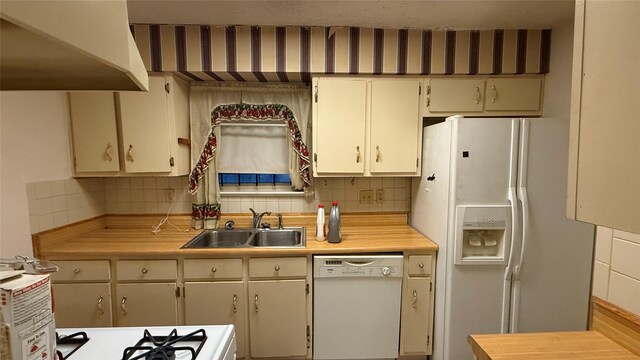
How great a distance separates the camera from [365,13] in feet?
5.75

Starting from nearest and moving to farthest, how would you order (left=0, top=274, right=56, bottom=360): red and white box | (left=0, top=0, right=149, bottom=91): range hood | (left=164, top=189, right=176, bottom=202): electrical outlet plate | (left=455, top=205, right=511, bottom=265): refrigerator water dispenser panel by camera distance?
1. (left=0, top=0, right=149, bottom=91): range hood
2. (left=0, top=274, right=56, bottom=360): red and white box
3. (left=455, top=205, right=511, bottom=265): refrigerator water dispenser panel
4. (left=164, top=189, right=176, bottom=202): electrical outlet plate

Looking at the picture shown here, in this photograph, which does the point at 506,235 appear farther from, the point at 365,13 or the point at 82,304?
the point at 82,304

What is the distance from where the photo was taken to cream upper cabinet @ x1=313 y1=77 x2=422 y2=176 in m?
2.00

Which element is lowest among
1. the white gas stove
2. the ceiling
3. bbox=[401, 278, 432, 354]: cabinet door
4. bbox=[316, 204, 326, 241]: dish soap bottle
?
bbox=[401, 278, 432, 354]: cabinet door

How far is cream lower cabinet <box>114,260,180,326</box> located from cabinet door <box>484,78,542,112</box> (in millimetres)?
2479

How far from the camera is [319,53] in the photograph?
1.95 meters

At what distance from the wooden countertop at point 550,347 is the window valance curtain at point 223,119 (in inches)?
63.9

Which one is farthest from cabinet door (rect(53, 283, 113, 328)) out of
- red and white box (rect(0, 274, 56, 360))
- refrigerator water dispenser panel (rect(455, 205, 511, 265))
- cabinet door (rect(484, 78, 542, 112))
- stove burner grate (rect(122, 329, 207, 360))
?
cabinet door (rect(484, 78, 542, 112))

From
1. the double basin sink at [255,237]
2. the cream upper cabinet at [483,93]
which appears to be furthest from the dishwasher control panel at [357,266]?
the cream upper cabinet at [483,93]

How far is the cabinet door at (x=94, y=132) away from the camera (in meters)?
1.93

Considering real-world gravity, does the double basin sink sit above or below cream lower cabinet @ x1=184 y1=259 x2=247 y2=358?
above

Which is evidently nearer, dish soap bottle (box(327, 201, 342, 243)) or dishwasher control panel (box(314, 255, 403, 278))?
dishwasher control panel (box(314, 255, 403, 278))

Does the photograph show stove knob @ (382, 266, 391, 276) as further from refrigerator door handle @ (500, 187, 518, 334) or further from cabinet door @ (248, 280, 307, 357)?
refrigerator door handle @ (500, 187, 518, 334)

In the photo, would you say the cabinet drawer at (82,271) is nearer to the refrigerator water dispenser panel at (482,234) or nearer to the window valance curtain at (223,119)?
the window valance curtain at (223,119)
